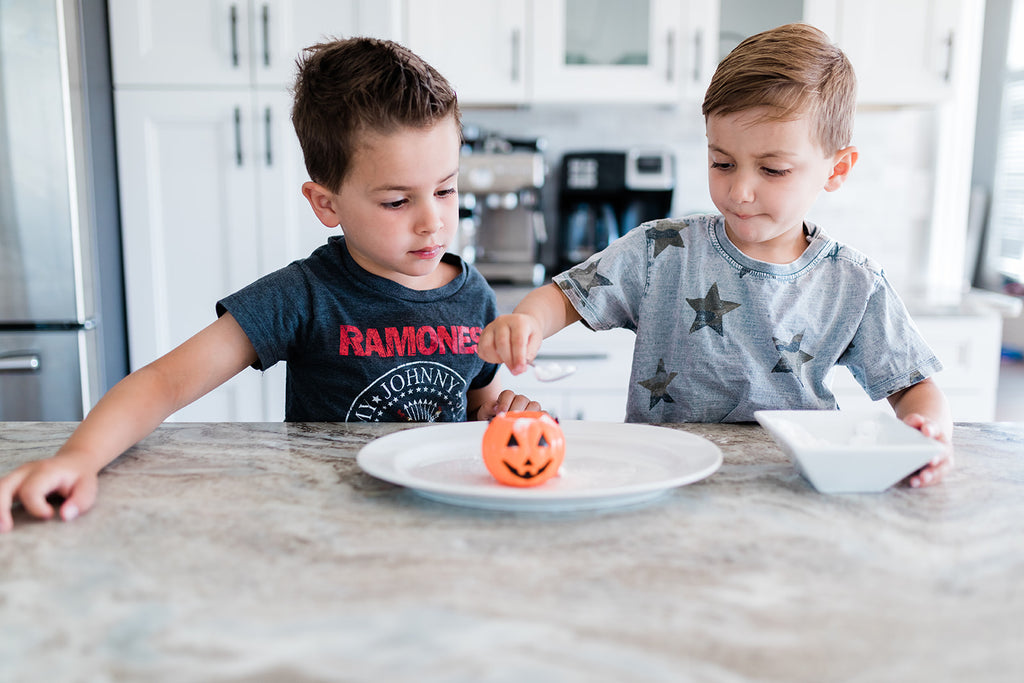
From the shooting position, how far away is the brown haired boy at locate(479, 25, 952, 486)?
99 cm

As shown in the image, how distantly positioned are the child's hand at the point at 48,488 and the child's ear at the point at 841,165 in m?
0.90

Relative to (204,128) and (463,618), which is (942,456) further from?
(204,128)

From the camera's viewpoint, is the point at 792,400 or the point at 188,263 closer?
the point at 792,400

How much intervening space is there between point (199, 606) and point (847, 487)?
517mm

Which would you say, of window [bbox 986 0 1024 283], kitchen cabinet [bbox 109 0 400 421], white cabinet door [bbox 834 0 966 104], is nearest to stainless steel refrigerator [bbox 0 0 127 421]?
kitchen cabinet [bbox 109 0 400 421]

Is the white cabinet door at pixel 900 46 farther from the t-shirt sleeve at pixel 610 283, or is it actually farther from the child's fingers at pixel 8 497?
the child's fingers at pixel 8 497

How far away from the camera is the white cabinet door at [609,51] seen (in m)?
2.41

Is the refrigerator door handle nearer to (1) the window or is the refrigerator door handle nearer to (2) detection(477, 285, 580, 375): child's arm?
(2) detection(477, 285, 580, 375): child's arm

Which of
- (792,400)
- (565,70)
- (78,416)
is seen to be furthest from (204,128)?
(792,400)

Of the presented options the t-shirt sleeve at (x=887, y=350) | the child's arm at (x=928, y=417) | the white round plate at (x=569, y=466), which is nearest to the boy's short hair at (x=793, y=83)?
the t-shirt sleeve at (x=887, y=350)

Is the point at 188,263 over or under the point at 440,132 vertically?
under

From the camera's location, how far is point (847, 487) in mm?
708

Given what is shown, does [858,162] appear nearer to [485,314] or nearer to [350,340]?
[485,314]

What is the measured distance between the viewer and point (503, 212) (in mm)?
2572
